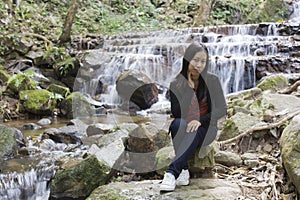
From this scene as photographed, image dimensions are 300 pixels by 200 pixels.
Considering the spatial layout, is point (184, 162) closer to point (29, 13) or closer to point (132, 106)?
point (132, 106)

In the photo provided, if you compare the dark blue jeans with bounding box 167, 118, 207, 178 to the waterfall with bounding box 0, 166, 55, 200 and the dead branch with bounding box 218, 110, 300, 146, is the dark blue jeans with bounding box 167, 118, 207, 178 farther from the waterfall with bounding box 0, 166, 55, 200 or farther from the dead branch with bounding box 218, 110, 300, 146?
the waterfall with bounding box 0, 166, 55, 200

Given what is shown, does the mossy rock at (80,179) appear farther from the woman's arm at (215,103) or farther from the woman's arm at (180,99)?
the woman's arm at (215,103)

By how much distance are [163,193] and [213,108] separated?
80cm

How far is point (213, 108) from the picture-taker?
2676mm

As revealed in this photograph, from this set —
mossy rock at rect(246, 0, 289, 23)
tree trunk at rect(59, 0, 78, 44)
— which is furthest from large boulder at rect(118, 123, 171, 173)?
mossy rock at rect(246, 0, 289, 23)

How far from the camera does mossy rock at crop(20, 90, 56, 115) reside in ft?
25.1

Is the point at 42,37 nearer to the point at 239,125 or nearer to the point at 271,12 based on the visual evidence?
the point at 239,125

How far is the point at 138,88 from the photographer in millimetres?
8602

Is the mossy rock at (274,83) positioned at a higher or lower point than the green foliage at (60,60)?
lower

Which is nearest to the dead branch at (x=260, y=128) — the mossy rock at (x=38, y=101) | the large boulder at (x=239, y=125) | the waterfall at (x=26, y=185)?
the large boulder at (x=239, y=125)

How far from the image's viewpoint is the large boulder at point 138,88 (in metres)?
8.52

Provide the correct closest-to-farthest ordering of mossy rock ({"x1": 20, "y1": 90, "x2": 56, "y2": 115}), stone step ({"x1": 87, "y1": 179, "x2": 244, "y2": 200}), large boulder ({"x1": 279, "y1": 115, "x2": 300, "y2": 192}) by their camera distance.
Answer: large boulder ({"x1": 279, "y1": 115, "x2": 300, "y2": 192}) < stone step ({"x1": 87, "y1": 179, "x2": 244, "y2": 200}) < mossy rock ({"x1": 20, "y1": 90, "x2": 56, "y2": 115})

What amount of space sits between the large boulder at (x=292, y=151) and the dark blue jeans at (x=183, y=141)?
63 centimetres

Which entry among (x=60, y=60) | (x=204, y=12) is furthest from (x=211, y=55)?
(x=204, y=12)
